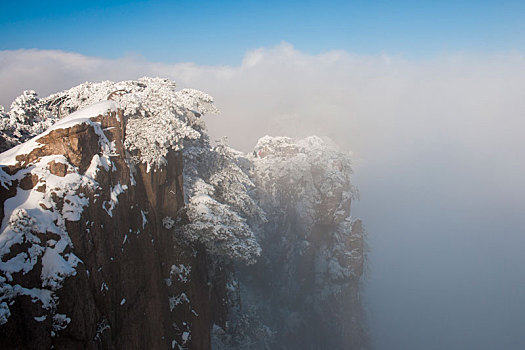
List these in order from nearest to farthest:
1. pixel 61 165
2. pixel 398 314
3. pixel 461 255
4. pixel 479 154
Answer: pixel 61 165
pixel 398 314
pixel 461 255
pixel 479 154

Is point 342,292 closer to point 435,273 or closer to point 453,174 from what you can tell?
point 435,273

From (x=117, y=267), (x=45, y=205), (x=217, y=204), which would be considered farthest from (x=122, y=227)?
(x=217, y=204)

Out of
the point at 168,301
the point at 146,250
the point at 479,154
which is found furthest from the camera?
the point at 479,154

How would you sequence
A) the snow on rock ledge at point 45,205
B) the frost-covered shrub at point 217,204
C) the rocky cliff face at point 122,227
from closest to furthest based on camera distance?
the snow on rock ledge at point 45,205
the rocky cliff face at point 122,227
the frost-covered shrub at point 217,204

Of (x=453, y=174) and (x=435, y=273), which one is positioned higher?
(x=453, y=174)

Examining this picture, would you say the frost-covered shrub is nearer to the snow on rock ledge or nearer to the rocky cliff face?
the rocky cliff face

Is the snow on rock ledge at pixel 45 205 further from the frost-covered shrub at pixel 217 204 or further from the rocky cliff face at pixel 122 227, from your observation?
the frost-covered shrub at pixel 217 204

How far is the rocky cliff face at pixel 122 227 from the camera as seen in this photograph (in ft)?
29.6

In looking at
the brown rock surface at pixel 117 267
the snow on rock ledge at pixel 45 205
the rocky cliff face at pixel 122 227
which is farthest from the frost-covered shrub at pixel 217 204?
the snow on rock ledge at pixel 45 205

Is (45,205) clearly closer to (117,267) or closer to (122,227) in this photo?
(122,227)

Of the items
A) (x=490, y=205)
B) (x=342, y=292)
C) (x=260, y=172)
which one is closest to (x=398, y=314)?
(x=342, y=292)

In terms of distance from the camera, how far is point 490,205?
120750mm

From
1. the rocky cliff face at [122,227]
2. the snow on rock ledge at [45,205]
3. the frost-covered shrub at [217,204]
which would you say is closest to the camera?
the snow on rock ledge at [45,205]

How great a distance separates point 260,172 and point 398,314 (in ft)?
132
